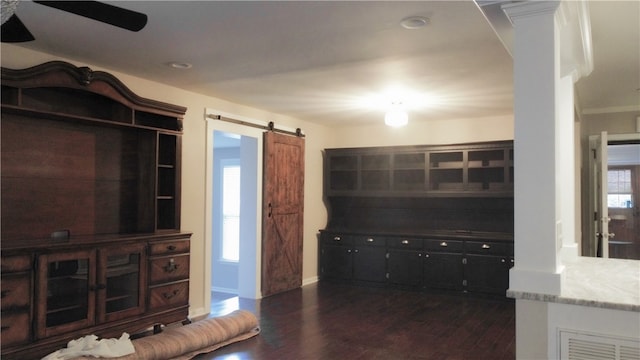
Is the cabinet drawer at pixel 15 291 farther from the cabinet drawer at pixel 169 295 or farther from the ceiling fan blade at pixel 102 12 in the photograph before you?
the ceiling fan blade at pixel 102 12

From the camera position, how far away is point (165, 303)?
4062 millimetres

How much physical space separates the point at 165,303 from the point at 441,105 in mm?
3669

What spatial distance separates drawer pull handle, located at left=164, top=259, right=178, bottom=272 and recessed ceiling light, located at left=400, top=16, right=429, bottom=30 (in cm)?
276

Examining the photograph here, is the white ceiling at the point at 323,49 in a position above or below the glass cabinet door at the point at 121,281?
above

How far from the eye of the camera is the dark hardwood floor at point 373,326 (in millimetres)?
3816

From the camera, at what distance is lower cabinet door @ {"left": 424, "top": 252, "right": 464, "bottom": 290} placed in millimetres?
5973

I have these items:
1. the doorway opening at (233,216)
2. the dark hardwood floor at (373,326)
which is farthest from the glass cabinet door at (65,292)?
the doorway opening at (233,216)

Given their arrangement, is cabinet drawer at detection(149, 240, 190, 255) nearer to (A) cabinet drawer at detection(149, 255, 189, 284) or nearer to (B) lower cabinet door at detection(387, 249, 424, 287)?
(A) cabinet drawer at detection(149, 255, 189, 284)

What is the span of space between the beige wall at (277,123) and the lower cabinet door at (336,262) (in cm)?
16

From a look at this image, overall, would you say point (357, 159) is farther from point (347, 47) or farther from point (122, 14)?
point (122, 14)

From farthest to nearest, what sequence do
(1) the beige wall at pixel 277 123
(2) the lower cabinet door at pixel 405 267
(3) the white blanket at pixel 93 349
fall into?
(2) the lower cabinet door at pixel 405 267 → (1) the beige wall at pixel 277 123 → (3) the white blanket at pixel 93 349

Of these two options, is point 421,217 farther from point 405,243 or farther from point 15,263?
point 15,263

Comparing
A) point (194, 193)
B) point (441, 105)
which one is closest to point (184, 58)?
point (194, 193)

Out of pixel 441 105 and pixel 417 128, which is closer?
pixel 441 105
